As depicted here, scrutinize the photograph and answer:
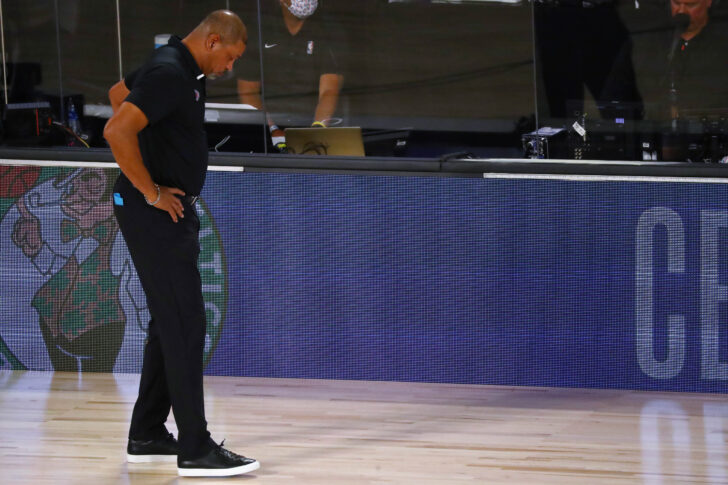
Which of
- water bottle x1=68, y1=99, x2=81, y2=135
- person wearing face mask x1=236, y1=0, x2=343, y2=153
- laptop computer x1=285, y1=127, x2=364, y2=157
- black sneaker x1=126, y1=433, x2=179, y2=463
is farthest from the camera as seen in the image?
person wearing face mask x1=236, y1=0, x2=343, y2=153

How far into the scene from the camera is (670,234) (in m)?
4.29

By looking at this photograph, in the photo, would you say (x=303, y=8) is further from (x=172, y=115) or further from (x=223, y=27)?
(x=172, y=115)

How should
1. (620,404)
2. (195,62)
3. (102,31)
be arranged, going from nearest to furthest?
(195,62) → (620,404) → (102,31)

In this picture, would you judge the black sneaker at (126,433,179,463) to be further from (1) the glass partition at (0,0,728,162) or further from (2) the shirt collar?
(1) the glass partition at (0,0,728,162)

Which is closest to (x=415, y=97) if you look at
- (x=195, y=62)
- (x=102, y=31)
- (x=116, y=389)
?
(x=102, y=31)

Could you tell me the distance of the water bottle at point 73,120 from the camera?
5.79 metres

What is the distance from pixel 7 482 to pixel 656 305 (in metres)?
2.61

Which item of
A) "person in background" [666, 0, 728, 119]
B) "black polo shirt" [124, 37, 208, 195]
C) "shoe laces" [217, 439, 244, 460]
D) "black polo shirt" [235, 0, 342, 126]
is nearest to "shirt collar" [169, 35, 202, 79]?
"black polo shirt" [124, 37, 208, 195]

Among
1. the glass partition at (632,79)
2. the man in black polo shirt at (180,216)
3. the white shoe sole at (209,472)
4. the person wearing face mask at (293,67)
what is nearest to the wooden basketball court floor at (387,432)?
the white shoe sole at (209,472)

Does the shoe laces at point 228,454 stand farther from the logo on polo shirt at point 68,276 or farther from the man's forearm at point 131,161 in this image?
the logo on polo shirt at point 68,276

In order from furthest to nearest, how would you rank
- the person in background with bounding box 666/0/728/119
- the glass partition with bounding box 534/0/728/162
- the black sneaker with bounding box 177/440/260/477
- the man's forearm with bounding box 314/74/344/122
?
the man's forearm with bounding box 314/74/344/122 < the person in background with bounding box 666/0/728/119 < the glass partition with bounding box 534/0/728/162 < the black sneaker with bounding box 177/440/260/477

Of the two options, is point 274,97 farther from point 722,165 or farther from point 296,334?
point 722,165

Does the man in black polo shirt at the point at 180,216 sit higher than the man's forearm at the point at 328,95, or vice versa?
the man's forearm at the point at 328,95

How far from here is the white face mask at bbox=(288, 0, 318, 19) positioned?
664 cm
